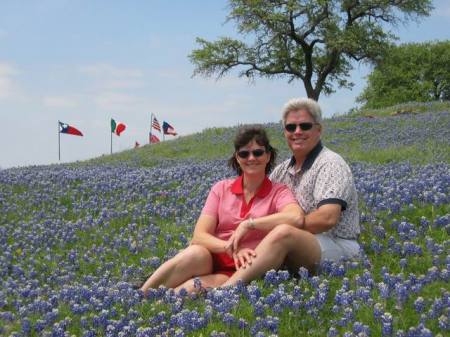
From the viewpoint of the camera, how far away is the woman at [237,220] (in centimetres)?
642

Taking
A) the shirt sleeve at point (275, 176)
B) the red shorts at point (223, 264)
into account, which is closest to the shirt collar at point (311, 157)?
the shirt sleeve at point (275, 176)

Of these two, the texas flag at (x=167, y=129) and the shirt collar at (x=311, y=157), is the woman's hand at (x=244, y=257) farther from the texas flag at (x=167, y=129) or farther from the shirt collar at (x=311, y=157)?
the texas flag at (x=167, y=129)

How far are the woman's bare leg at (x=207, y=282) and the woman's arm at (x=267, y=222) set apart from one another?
0.42m

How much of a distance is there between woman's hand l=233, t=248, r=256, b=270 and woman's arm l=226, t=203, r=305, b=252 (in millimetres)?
88

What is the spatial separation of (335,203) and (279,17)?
38615 mm

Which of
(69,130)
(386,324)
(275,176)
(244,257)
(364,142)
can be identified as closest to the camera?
(386,324)

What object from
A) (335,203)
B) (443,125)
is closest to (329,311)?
(335,203)

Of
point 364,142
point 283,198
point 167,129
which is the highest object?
point 167,129

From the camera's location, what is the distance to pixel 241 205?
6965mm

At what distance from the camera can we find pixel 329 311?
5.54 m

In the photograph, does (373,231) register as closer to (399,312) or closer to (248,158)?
(248,158)

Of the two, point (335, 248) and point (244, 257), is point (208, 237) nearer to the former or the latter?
point (244, 257)

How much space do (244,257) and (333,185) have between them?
124 centimetres

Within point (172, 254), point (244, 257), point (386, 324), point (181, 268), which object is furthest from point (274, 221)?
point (172, 254)
